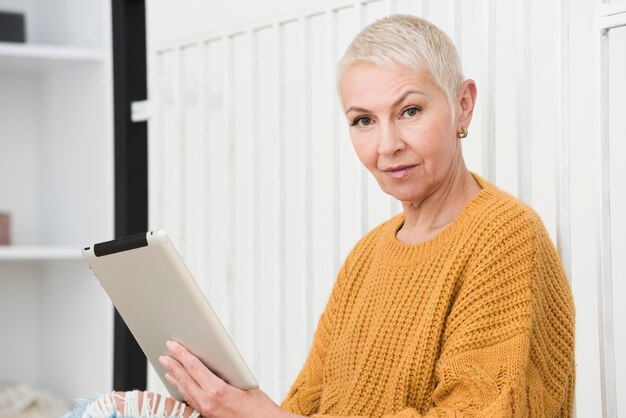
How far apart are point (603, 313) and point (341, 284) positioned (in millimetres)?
392

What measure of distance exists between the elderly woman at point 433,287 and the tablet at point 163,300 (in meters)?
0.02

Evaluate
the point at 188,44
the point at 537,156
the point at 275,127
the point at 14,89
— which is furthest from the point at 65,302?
the point at 537,156

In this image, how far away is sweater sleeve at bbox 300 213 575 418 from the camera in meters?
1.09

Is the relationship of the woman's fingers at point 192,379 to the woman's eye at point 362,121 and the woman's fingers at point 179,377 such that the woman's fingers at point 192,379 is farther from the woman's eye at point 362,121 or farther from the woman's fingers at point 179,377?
the woman's eye at point 362,121

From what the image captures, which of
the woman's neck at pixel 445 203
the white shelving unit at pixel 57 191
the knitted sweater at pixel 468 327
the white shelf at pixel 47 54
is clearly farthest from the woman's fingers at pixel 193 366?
the white shelf at pixel 47 54

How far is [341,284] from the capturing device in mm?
Answer: 1443

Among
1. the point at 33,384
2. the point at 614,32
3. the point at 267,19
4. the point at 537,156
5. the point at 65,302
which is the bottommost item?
Answer: the point at 33,384

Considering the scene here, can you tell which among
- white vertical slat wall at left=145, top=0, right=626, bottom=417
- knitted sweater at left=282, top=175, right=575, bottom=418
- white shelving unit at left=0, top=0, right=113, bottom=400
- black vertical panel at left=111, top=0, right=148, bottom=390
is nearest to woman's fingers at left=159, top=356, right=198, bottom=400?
knitted sweater at left=282, top=175, right=575, bottom=418

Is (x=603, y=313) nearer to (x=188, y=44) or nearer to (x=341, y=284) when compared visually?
(x=341, y=284)

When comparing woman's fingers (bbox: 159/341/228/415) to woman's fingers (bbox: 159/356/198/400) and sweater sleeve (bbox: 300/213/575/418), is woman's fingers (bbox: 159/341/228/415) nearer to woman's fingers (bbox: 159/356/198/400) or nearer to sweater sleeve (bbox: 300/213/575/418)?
woman's fingers (bbox: 159/356/198/400)

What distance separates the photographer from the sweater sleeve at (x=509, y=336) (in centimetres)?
109

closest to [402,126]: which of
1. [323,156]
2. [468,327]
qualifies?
[468,327]

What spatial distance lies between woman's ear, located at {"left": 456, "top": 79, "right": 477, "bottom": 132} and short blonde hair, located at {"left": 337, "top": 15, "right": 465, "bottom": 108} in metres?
0.01

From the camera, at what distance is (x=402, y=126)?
4.07 ft
